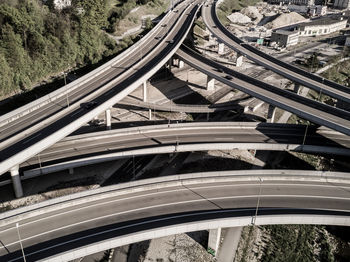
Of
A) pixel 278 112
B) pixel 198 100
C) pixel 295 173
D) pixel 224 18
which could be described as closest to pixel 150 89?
pixel 198 100

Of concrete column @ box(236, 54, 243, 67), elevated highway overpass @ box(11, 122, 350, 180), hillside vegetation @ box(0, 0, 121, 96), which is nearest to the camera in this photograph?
elevated highway overpass @ box(11, 122, 350, 180)

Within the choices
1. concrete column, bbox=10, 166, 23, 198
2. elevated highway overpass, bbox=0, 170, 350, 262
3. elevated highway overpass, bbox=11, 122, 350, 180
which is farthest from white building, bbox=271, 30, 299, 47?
concrete column, bbox=10, 166, 23, 198

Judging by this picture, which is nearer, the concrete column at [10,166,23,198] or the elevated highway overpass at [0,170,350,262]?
the elevated highway overpass at [0,170,350,262]

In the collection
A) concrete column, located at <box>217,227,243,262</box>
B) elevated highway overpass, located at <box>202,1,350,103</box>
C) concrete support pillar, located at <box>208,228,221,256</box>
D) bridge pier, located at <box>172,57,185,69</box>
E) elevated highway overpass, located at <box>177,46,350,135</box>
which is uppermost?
→ elevated highway overpass, located at <box>202,1,350,103</box>

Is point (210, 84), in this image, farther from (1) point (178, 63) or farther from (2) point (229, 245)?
(2) point (229, 245)

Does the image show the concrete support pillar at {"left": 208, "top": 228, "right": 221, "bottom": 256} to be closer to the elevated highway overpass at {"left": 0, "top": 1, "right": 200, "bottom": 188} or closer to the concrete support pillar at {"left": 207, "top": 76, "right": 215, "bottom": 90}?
the elevated highway overpass at {"left": 0, "top": 1, "right": 200, "bottom": 188}
